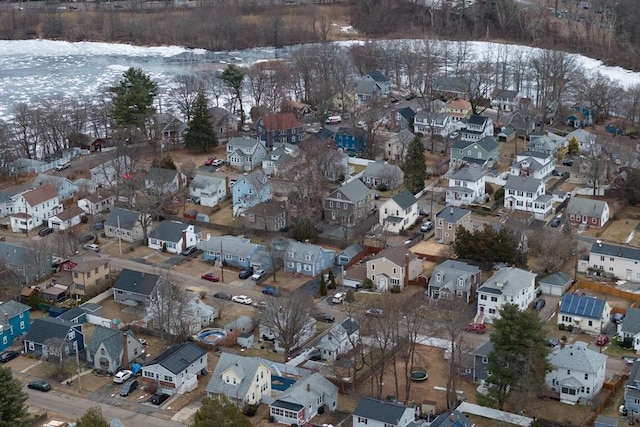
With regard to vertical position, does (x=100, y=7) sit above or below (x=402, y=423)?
above

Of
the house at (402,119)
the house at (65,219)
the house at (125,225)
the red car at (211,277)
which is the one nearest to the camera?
the red car at (211,277)

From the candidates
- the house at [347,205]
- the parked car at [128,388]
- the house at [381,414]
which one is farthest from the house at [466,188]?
the parked car at [128,388]

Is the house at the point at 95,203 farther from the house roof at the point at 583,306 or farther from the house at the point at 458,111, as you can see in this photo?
the house at the point at 458,111

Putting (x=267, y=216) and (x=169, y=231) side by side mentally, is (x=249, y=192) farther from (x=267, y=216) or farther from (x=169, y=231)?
(x=169, y=231)

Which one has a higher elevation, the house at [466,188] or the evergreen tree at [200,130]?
the evergreen tree at [200,130]

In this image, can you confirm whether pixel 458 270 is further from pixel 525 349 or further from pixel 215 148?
pixel 215 148

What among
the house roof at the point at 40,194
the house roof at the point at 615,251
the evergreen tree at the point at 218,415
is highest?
the house roof at the point at 40,194

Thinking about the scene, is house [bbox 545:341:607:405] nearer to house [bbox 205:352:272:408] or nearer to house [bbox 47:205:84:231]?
house [bbox 205:352:272:408]

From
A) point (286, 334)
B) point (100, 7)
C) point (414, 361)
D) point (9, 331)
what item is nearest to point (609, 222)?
point (414, 361)
